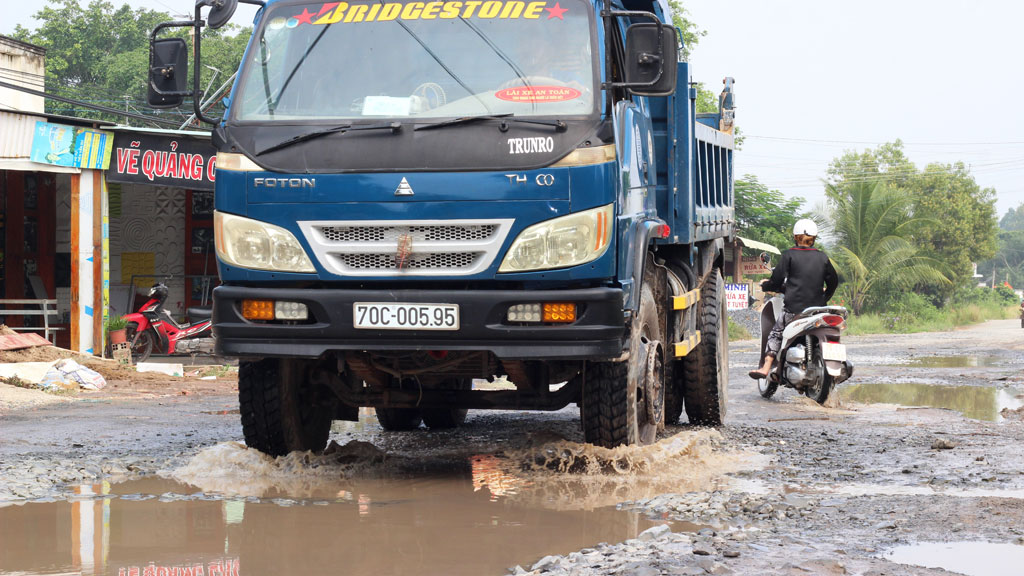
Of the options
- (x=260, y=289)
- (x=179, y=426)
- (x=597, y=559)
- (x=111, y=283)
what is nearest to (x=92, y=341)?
(x=111, y=283)

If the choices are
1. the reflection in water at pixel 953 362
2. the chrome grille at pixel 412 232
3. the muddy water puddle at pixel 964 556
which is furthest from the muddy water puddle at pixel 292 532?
the reflection in water at pixel 953 362

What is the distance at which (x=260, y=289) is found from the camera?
19.7 ft

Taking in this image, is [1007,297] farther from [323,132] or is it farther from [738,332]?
[323,132]

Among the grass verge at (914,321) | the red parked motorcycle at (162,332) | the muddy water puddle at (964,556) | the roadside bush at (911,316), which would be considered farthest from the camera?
the roadside bush at (911,316)

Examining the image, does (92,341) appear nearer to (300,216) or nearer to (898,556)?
(300,216)

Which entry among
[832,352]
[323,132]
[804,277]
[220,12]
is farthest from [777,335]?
[220,12]

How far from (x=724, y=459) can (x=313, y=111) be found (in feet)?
10.7

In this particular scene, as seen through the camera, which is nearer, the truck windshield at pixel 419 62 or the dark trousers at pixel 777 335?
the truck windshield at pixel 419 62

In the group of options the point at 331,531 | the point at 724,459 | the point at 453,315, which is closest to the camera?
the point at 331,531

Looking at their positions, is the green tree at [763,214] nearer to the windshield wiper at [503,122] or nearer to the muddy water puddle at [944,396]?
the muddy water puddle at [944,396]

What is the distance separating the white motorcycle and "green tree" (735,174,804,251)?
27.6 meters

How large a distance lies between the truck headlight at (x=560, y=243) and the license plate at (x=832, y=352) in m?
5.30

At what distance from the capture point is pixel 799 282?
11195 millimetres

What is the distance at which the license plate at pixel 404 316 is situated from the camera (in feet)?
19.1
